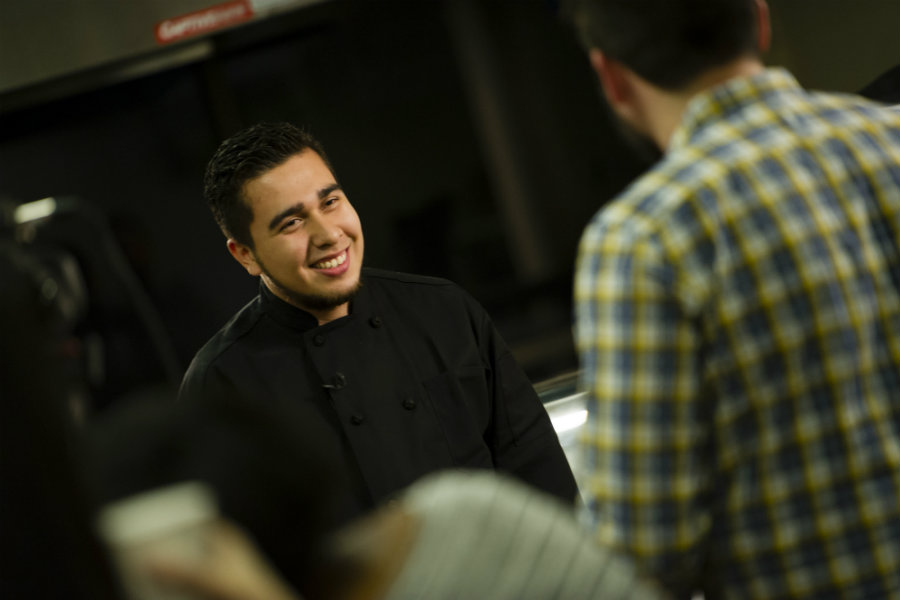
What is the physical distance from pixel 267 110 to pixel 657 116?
1.44 m

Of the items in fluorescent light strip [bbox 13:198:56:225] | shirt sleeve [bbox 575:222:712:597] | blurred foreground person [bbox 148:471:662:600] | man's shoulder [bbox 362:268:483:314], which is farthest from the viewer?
man's shoulder [bbox 362:268:483:314]

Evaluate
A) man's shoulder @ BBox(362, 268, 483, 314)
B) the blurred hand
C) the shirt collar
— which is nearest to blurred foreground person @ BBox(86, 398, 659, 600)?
the blurred hand

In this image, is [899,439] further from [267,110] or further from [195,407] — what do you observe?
[267,110]

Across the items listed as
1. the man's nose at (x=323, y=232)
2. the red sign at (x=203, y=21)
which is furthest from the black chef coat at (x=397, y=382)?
the red sign at (x=203, y=21)

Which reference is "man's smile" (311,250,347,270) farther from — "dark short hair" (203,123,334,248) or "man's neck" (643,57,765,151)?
"man's neck" (643,57,765,151)

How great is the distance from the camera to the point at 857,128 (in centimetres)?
81

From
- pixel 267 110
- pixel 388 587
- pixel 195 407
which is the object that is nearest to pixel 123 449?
pixel 195 407

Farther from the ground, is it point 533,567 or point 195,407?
point 195,407

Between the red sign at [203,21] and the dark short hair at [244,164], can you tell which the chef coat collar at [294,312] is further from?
the red sign at [203,21]

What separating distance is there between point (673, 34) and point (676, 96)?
54mm

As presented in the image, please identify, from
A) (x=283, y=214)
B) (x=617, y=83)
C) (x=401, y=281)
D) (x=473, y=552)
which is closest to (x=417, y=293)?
(x=401, y=281)

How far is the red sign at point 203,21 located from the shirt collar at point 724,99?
1.47m

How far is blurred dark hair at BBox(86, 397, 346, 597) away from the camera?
467 millimetres

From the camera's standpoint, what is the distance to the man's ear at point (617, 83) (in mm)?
834
